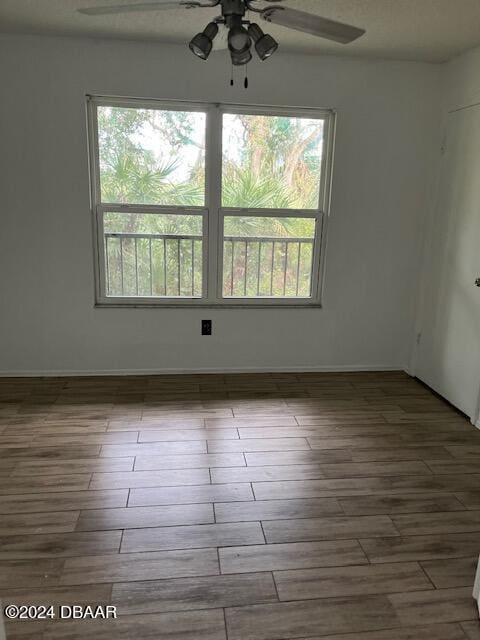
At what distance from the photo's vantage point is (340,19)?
2641 mm

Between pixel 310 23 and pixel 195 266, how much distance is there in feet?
6.73

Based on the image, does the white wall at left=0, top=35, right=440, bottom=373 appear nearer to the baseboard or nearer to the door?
the baseboard

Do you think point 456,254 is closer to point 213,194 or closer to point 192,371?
point 213,194

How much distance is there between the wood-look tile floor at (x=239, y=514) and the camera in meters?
1.61

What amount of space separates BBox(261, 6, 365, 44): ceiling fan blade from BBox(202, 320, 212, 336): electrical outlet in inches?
87.5

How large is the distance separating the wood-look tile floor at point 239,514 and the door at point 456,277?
274mm

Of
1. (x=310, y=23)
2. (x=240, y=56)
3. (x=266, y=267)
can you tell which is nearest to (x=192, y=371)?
(x=266, y=267)

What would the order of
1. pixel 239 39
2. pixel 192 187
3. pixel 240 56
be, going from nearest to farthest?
1. pixel 239 39
2. pixel 240 56
3. pixel 192 187

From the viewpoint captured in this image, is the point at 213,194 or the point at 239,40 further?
the point at 213,194

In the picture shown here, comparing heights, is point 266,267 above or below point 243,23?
below

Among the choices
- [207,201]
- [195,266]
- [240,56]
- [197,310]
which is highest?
[240,56]

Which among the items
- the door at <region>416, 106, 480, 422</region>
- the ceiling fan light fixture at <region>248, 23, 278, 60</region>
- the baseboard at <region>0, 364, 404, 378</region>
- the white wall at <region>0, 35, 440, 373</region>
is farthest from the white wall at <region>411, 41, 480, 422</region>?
the ceiling fan light fixture at <region>248, 23, 278, 60</region>

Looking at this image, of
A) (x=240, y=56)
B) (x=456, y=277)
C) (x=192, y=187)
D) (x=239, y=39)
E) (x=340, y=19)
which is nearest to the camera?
(x=239, y=39)

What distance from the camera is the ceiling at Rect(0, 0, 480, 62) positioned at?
8.05ft
